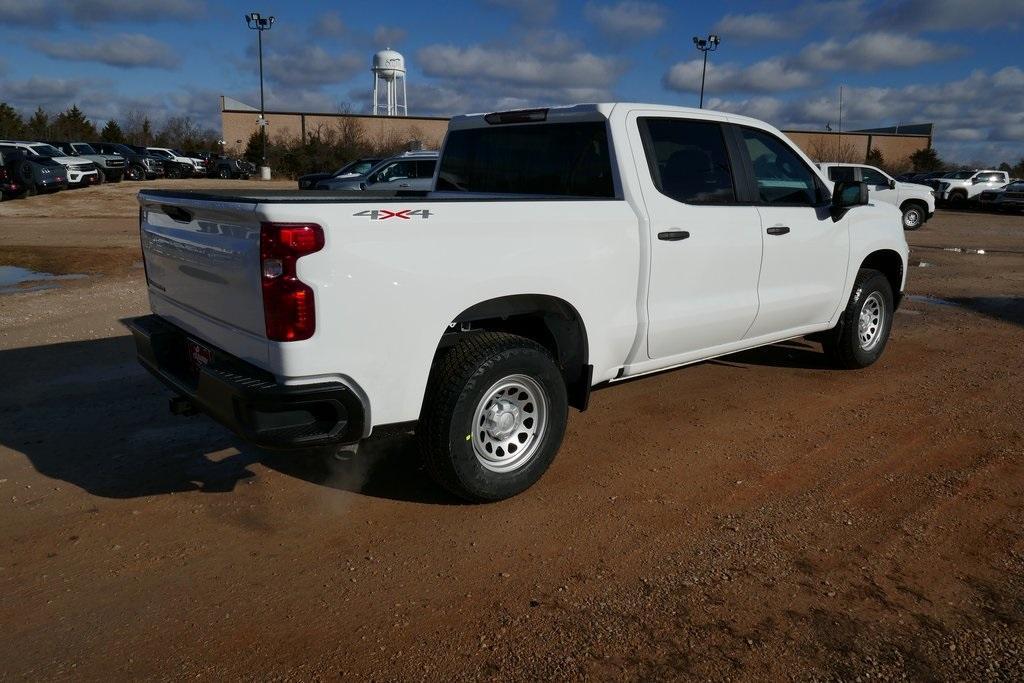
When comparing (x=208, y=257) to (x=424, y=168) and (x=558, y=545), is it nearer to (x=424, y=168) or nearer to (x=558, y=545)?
(x=558, y=545)

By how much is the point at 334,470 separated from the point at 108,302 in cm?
585

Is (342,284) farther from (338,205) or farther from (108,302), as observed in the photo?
(108,302)

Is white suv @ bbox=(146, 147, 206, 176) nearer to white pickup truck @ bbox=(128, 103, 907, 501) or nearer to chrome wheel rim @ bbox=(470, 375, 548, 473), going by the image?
white pickup truck @ bbox=(128, 103, 907, 501)

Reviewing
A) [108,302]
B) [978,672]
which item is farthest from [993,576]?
[108,302]

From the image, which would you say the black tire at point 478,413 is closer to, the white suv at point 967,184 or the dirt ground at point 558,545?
the dirt ground at point 558,545

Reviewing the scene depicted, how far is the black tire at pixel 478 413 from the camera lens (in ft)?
12.3

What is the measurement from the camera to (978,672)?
2.80m

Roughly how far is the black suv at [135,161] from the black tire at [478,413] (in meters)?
38.9

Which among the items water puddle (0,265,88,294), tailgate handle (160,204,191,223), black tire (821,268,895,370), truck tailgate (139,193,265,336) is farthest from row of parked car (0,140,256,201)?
black tire (821,268,895,370)

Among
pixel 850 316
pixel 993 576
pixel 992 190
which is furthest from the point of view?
pixel 992 190

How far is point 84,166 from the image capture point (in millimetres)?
30062

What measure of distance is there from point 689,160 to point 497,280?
5.85ft

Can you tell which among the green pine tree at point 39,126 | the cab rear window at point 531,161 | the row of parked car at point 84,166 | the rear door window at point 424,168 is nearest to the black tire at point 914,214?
the rear door window at point 424,168

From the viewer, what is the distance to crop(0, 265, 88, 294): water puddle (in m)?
10.1
